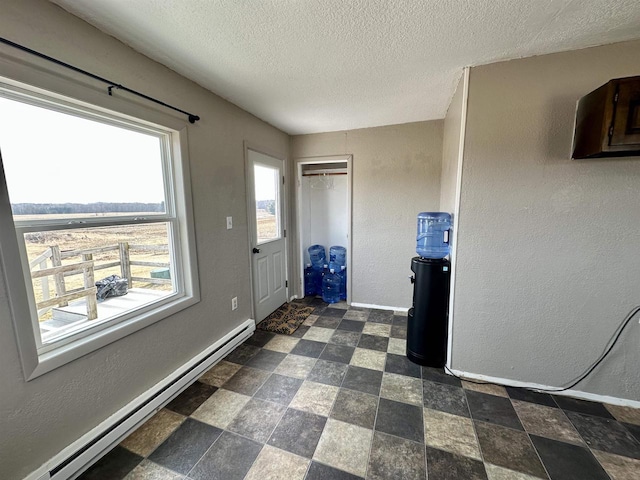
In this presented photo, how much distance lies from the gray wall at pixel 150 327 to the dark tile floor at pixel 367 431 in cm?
29

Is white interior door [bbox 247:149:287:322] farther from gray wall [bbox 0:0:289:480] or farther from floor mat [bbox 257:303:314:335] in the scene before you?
gray wall [bbox 0:0:289:480]

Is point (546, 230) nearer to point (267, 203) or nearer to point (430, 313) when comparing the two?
point (430, 313)

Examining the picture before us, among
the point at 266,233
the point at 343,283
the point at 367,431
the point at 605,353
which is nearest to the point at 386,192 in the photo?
the point at 343,283

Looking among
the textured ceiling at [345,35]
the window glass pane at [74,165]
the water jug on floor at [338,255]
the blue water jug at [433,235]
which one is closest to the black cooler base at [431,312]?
the blue water jug at [433,235]

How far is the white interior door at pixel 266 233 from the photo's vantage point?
2871 millimetres

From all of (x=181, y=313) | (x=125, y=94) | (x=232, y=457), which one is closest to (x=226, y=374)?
(x=181, y=313)

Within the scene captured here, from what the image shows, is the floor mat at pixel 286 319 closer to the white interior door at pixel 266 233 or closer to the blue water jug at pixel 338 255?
the white interior door at pixel 266 233

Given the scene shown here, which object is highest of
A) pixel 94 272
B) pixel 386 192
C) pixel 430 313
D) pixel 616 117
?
pixel 616 117

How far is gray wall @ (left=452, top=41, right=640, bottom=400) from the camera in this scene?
5.40 feet

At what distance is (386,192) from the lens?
3234 mm

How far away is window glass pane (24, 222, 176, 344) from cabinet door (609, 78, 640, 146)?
2.84 metres

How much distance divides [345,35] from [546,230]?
182cm

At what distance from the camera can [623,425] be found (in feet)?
5.20

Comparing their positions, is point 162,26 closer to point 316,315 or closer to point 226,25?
point 226,25
